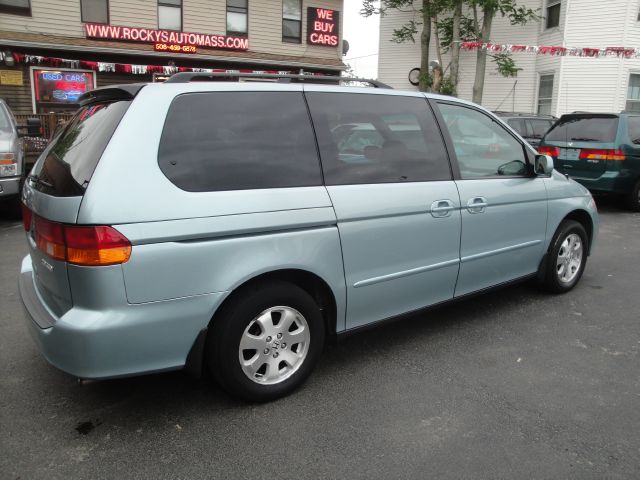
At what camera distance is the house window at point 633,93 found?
17.3 metres

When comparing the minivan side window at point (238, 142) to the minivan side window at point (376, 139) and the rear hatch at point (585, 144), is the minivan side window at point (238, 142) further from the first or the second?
the rear hatch at point (585, 144)

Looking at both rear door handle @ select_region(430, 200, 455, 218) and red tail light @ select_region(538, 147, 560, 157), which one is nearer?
rear door handle @ select_region(430, 200, 455, 218)

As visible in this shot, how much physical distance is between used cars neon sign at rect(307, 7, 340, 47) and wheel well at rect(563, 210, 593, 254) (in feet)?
52.5

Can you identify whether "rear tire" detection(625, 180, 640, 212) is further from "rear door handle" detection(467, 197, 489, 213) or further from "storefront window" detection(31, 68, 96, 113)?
"storefront window" detection(31, 68, 96, 113)

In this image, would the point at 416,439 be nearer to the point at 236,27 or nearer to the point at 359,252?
the point at 359,252

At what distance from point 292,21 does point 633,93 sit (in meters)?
11.4

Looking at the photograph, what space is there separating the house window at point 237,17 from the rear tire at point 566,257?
1549 centimetres

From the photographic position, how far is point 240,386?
114 inches

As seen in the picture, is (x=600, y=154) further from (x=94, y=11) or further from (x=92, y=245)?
(x=94, y=11)

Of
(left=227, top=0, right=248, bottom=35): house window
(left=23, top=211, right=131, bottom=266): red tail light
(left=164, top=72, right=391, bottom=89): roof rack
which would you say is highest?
(left=227, top=0, right=248, bottom=35): house window

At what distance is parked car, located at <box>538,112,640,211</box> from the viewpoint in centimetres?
897

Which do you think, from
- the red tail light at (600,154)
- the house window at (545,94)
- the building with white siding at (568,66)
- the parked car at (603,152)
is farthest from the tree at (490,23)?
the red tail light at (600,154)

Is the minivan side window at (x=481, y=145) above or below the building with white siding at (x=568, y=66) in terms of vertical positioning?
below

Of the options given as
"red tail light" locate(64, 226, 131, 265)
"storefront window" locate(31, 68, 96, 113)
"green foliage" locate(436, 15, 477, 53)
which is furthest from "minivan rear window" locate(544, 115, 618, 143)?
"storefront window" locate(31, 68, 96, 113)
